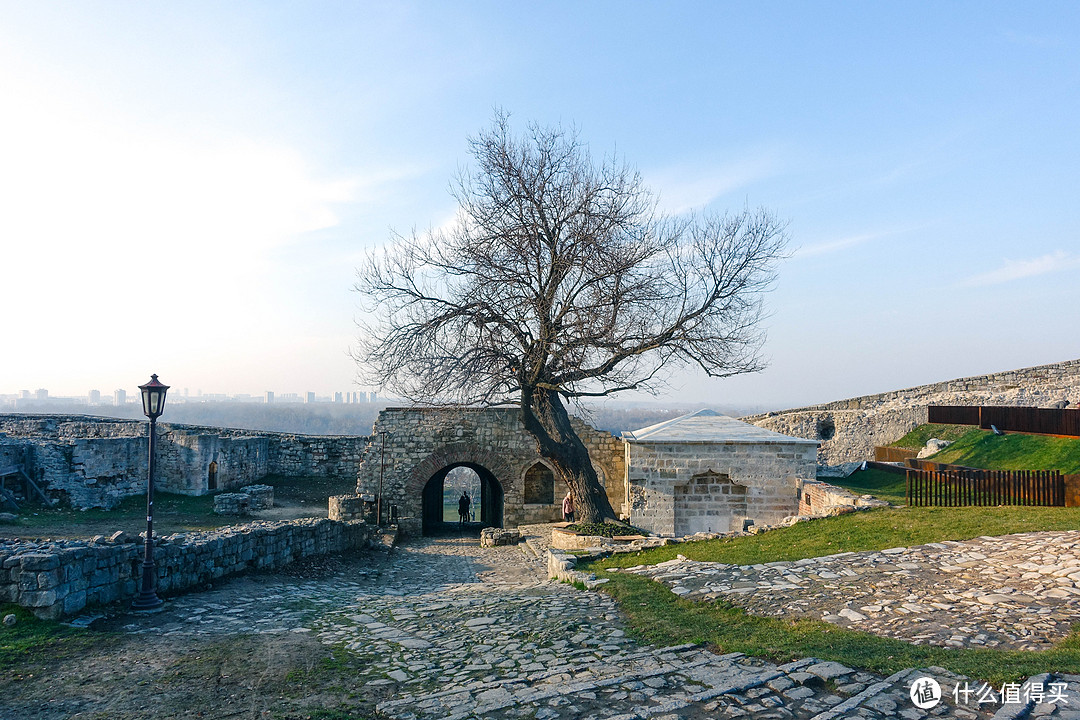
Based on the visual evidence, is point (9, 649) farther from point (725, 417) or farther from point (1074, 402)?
point (1074, 402)

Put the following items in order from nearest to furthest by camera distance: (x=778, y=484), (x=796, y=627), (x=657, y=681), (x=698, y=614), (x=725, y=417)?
(x=657, y=681) → (x=796, y=627) → (x=698, y=614) → (x=778, y=484) → (x=725, y=417)

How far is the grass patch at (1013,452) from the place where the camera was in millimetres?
14047

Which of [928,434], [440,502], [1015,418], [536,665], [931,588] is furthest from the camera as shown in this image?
[440,502]

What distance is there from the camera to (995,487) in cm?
1159

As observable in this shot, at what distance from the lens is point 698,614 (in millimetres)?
6566

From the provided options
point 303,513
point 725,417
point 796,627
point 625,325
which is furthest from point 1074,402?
point 303,513

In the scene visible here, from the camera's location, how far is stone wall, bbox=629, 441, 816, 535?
1492cm

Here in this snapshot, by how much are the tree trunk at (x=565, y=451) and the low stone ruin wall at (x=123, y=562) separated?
5.30 m

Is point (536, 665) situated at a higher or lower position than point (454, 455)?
lower

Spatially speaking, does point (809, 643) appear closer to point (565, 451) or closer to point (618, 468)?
point (565, 451)

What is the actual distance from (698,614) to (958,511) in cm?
667

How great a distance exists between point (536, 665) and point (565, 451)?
939cm

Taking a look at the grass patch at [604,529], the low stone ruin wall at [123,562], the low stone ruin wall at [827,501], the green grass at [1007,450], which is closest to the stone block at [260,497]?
the low stone ruin wall at [123,562]

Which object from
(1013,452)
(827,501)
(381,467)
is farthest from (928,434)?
(381,467)
